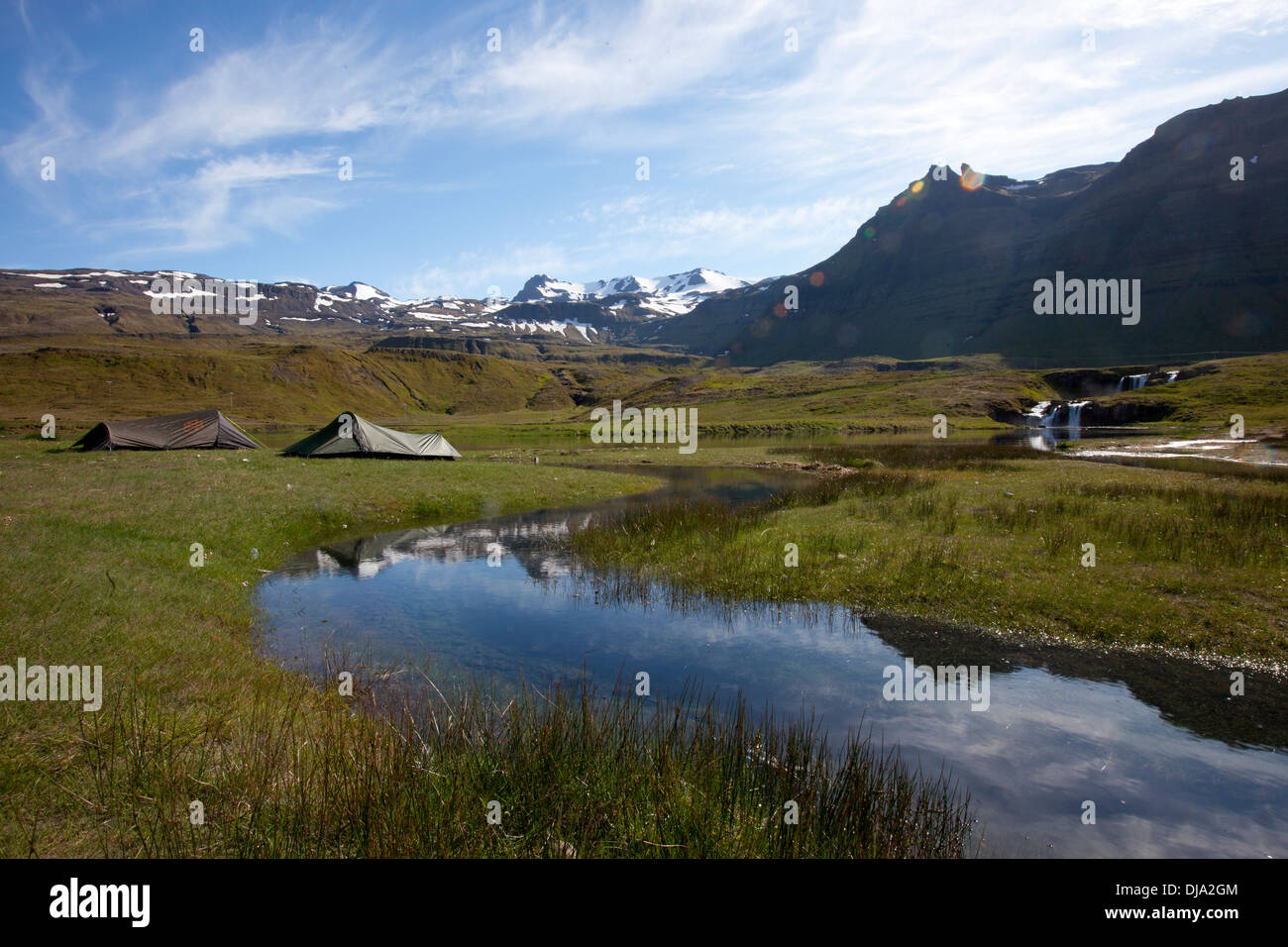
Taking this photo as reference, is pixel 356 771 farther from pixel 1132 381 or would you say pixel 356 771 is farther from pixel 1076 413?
pixel 1132 381

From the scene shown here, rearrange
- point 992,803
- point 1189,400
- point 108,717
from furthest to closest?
point 1189,400, point 992,803, point 108,717

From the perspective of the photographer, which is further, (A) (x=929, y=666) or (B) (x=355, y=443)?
(B) (x=355, y=443)

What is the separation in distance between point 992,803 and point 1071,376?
153 meters

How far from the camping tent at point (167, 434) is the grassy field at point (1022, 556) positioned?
3222cm

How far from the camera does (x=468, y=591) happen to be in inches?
690

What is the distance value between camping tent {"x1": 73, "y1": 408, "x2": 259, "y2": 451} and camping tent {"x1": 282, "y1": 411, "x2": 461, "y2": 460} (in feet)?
14.8

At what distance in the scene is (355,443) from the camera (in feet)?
134

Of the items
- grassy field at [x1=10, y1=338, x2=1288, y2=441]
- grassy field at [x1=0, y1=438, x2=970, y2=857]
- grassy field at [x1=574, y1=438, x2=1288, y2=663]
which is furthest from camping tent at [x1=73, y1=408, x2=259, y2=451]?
grassy field at [x1=10, y1=338, x2=1288, y2=441]

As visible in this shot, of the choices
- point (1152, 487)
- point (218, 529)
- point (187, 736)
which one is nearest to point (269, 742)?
point (187, 736)

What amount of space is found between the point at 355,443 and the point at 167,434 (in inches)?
461

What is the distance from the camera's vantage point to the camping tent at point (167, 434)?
37.8 m

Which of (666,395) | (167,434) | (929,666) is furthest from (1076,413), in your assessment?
(167,434)

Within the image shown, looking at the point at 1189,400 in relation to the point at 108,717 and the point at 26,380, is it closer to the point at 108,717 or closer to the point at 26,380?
the point at 108,717

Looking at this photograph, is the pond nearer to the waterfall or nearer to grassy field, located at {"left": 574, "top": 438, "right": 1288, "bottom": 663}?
grassy field, located at {"left": 574, "top": 438, "right": 1288, "bottom": 663}
